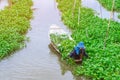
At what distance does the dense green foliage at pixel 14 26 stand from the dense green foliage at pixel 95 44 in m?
2.50

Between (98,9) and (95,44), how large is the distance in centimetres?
1019

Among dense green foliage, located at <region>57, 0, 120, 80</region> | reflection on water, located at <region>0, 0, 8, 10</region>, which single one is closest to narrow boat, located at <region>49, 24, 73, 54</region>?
dense green foliage, located at <region>57, 0, 120, 80</region>

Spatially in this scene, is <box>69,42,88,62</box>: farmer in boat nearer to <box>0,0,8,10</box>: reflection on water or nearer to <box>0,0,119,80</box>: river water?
<box>0,0,119,80</box>: river water

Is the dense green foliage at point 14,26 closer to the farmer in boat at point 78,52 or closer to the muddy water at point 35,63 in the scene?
the muddy water at point 35,63

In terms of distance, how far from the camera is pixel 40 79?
12.9 metres

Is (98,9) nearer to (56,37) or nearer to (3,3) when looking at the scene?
(3,3)

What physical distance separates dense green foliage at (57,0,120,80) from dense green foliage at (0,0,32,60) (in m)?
2.50

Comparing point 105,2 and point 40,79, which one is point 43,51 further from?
point 105,2

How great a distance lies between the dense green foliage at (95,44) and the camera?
12.8 metres

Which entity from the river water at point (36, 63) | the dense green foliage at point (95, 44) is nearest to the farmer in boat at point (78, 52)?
the dense green foliage at point (95, 44)

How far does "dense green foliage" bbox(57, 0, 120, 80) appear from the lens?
12.8 metres

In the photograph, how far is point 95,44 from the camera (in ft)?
50.8

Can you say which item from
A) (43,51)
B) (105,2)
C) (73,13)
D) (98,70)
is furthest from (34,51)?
(105,2)

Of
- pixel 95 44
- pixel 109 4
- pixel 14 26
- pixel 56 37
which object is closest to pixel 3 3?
pixel 109 4
